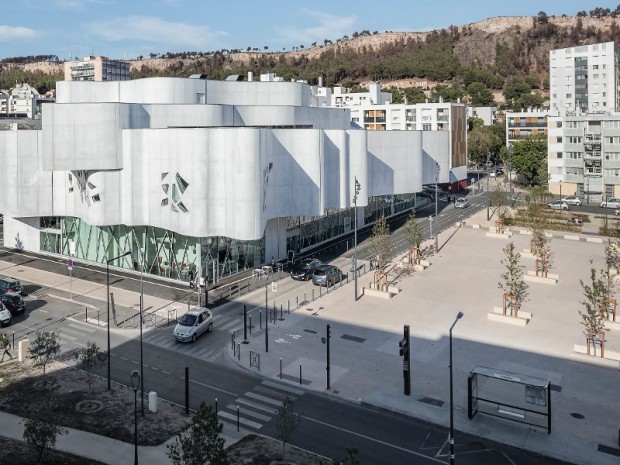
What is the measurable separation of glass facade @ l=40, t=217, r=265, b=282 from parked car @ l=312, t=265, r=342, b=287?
7891 mm

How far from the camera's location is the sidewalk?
26.4 meters

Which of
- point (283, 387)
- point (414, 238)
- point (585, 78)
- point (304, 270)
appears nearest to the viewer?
point (283, 387)

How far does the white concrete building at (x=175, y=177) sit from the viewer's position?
48.6 meters

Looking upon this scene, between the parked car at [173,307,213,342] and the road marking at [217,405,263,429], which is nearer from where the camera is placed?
the road marking at [217,405,263,429]

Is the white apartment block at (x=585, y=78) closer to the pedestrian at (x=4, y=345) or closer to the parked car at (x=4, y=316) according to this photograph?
the parked car at (x=4, y=316)

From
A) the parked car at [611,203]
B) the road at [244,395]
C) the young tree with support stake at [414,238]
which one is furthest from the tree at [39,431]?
the parked car at [611,203]

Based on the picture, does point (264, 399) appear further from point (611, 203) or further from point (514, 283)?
point (611, 203)

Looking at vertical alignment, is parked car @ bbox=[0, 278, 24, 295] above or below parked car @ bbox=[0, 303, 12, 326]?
above

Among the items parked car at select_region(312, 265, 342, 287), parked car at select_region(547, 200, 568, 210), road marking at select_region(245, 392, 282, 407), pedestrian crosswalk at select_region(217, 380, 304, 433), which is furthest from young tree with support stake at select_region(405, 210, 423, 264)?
parked car at select_region(547, 200, 568, 210)

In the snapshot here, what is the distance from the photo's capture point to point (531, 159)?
110 m

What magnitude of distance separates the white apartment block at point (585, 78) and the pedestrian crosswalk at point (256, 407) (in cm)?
12833

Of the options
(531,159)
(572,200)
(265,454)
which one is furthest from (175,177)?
(531,159)

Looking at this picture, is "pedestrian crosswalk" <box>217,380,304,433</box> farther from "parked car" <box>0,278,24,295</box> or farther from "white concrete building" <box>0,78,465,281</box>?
Result: "parked car" <box>0,278,24,295</box>

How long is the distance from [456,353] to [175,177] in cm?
2737
